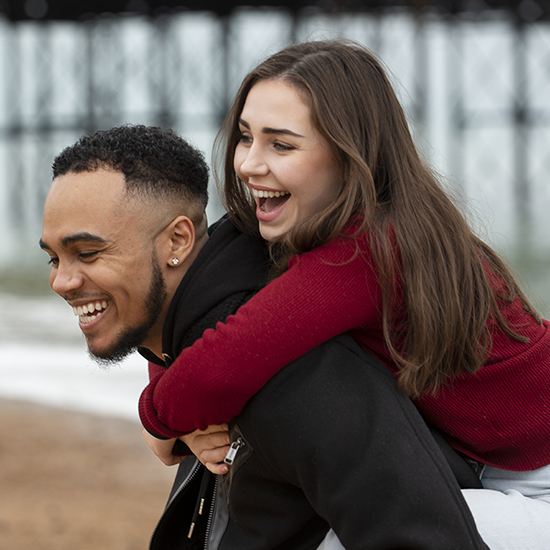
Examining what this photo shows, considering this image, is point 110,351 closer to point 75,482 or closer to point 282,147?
point 282,147

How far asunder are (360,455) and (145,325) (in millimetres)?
730

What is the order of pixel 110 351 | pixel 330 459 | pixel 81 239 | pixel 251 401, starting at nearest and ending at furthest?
pixel 330 459, pixel 251 401, pixel 81 239, pixel 110 351

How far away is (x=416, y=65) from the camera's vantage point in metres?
14.3

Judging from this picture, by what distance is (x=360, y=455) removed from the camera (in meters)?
1.48

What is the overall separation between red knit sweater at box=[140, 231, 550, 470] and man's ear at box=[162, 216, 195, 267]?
1.12 ft

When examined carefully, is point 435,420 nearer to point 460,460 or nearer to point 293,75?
point 460,460

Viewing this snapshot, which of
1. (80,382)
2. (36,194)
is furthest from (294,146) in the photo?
(36,194)

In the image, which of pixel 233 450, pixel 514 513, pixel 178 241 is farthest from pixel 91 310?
pixel 514 513

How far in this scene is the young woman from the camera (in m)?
1.57

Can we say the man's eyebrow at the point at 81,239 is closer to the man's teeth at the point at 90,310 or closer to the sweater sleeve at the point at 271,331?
the man's teeth at the point at 90,310

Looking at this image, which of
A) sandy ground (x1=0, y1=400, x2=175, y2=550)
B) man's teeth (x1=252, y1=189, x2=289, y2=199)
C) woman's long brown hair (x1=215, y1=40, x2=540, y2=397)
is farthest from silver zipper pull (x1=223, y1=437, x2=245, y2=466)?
sandy ground (x1=0, y1=400, x2=175, y2=550)

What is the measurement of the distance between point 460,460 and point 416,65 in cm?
1361

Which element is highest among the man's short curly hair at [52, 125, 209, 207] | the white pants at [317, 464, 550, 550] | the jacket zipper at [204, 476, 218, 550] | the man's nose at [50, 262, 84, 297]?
the man's short curly hair at [52, 125, 209, 207]

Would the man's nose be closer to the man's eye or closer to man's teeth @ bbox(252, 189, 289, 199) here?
the man's eye
